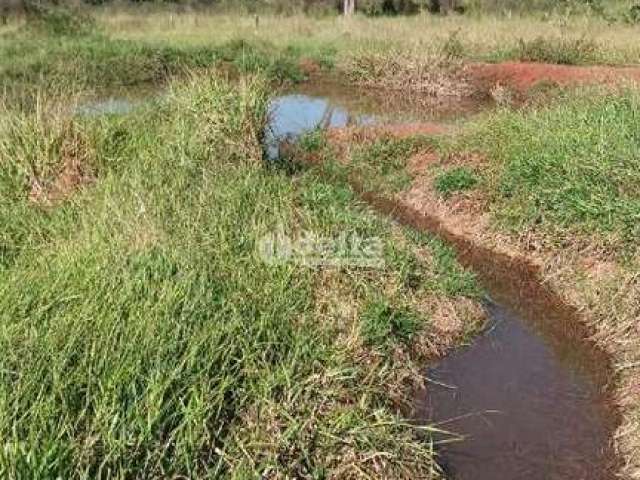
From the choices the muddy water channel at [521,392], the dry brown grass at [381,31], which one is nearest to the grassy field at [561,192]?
the muddy water channel at [521,392]

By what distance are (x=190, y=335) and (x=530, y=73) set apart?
1492cm

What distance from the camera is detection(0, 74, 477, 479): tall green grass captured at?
144 inches

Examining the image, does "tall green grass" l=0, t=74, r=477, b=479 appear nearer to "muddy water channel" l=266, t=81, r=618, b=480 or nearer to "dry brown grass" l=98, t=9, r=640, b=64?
"muddy water channel" l=266, t=81, r=618, b=480

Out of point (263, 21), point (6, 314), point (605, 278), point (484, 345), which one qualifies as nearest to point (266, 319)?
point (6, 314)

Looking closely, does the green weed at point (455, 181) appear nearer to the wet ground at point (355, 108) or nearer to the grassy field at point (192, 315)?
the grassy field at point (192, 315)

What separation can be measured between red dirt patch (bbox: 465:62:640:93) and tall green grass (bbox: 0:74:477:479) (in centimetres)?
1005

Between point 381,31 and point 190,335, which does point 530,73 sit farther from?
point 190,335

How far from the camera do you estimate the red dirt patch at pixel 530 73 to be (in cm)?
1575

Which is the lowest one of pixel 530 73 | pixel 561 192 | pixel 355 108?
pixel 355 108

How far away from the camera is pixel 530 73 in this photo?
17.5m

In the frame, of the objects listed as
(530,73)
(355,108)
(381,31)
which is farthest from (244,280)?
(381,31)

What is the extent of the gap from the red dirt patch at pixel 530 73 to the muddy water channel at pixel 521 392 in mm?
8496

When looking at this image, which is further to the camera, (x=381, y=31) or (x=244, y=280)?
(x=381, y=31)

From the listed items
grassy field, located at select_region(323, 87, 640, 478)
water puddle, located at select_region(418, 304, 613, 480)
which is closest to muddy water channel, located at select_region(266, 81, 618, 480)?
water puddle, located at select_region(418, 304, 613, 480)
